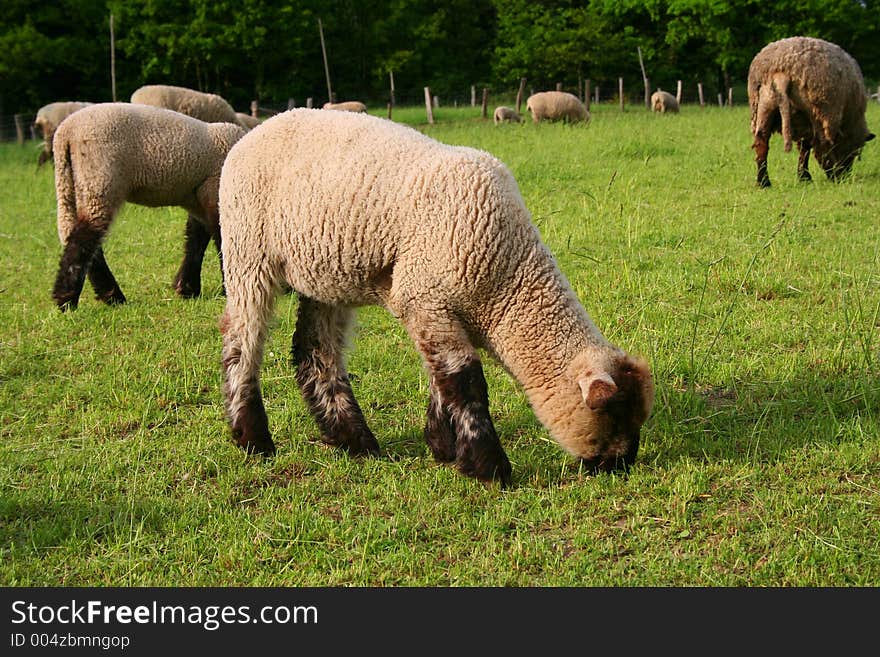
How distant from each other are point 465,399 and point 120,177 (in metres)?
5.29

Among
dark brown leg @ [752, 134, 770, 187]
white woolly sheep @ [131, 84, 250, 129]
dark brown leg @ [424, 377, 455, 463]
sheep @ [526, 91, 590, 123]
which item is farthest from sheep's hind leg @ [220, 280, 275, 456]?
sheep @ [526, 91, 590, 123]

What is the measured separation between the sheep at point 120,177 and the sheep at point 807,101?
24.4 ft

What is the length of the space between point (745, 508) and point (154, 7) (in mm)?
42022

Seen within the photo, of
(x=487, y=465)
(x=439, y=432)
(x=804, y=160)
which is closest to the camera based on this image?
(x=487, y=465)

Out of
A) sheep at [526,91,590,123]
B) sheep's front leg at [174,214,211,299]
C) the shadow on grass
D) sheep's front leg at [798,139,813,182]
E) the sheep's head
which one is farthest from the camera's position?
sheep at [526,91,590,123]

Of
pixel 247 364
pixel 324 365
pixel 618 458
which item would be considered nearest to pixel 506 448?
pixel 618 458

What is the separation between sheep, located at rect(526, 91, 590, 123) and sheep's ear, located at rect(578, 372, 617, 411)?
75.6ft

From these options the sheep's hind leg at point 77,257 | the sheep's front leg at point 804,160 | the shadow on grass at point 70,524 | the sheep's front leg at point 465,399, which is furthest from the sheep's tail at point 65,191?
the sheep's front leg at point 804,160

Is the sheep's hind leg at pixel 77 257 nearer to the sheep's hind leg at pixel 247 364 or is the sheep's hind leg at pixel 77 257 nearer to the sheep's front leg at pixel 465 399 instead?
the sheep's hind leg at pixel 247 364

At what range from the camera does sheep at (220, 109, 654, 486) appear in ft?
15.1

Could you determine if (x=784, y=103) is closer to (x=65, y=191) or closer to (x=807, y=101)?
(x=807, y=101)

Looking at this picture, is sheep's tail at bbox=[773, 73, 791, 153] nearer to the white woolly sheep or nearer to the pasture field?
the pasture field

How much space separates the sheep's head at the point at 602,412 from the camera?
458 cm

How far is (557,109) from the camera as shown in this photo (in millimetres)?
26578
